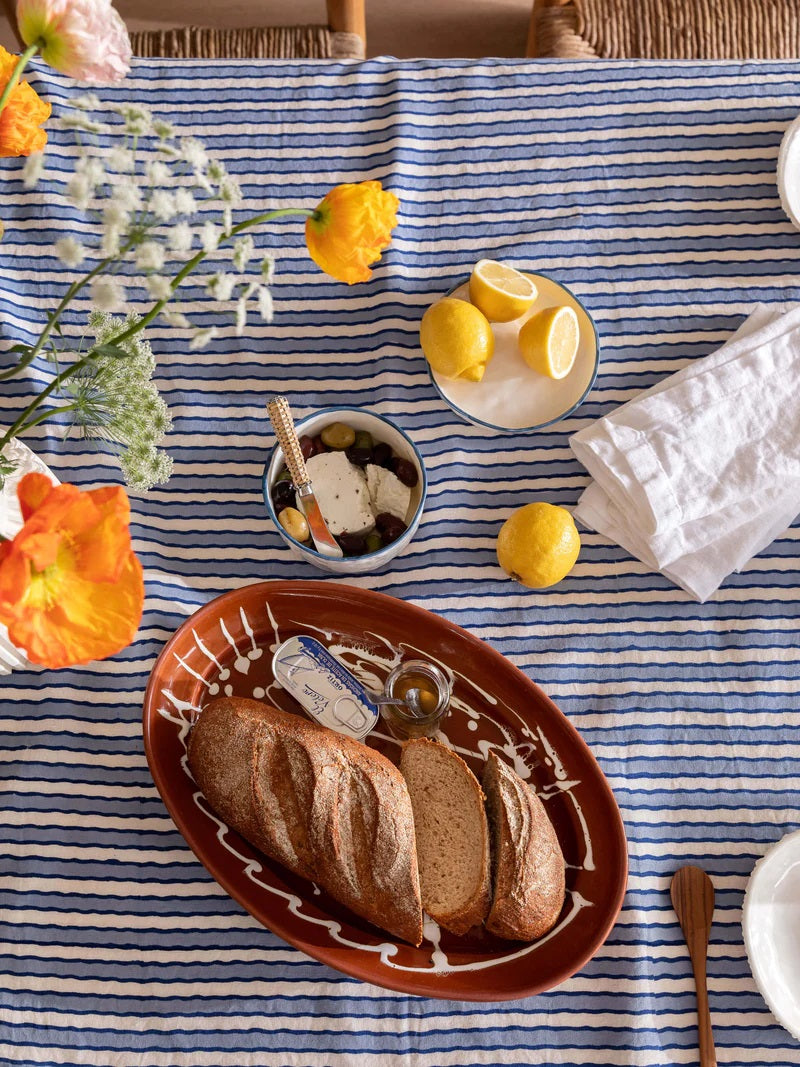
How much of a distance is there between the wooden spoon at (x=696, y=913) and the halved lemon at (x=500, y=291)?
799 millimetres

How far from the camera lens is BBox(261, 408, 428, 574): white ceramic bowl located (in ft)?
3.70

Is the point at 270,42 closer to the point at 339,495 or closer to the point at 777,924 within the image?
the point at 339,495

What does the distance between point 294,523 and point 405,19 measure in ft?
5.81

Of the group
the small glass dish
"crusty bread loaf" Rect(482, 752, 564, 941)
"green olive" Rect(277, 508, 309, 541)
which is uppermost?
"green olive" Rect(277, 508, 309, 541)

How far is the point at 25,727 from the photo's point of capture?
119 centimetres

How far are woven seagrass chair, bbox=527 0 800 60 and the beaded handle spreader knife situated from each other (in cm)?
91

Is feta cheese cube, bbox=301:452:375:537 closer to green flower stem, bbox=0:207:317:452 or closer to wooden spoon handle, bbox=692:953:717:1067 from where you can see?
green flower stem, bbox=0:207:317:452

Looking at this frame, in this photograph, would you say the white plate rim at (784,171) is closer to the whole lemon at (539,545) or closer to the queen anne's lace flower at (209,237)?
the whole lemon at (539,545)

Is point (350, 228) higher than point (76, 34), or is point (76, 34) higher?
point (76, 34)

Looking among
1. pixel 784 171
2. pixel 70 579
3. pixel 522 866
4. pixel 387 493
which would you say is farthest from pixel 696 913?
pixel 784 171

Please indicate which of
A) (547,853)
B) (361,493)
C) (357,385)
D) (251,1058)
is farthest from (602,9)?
(251,1058)

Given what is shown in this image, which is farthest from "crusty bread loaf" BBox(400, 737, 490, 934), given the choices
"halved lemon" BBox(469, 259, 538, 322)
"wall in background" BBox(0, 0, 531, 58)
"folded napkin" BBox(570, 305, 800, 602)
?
"wall in background" BBox(0, 0, 531, 58)

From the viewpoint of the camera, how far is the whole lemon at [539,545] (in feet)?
3.78

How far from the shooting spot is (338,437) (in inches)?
46.5
